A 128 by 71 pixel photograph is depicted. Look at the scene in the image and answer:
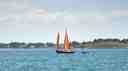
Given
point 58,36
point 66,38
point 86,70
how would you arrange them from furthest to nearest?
1. point 58,36
2. point 66,38
3. point 86,70

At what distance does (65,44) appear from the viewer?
529 feet

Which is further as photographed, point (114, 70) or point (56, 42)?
point (56, 42)

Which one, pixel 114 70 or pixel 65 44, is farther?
pixel 65 44

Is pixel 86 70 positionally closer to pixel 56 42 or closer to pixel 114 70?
pixel 114 70

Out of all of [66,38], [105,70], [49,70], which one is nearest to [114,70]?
[105,70]

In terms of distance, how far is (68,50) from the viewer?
166625 millimetres

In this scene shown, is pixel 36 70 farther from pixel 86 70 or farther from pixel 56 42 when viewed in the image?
pixel 56 42

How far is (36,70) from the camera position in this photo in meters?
77.0

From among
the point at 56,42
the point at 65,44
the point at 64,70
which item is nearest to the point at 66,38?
the point at 65,44

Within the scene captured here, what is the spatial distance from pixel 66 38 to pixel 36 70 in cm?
8385

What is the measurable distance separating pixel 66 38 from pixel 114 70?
84281 millimetres

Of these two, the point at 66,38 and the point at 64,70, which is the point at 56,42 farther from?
the point at 64,70

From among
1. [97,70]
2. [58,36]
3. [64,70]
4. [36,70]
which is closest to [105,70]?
[97,70]

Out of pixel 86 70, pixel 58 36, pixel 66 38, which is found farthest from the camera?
pixel 58 36
